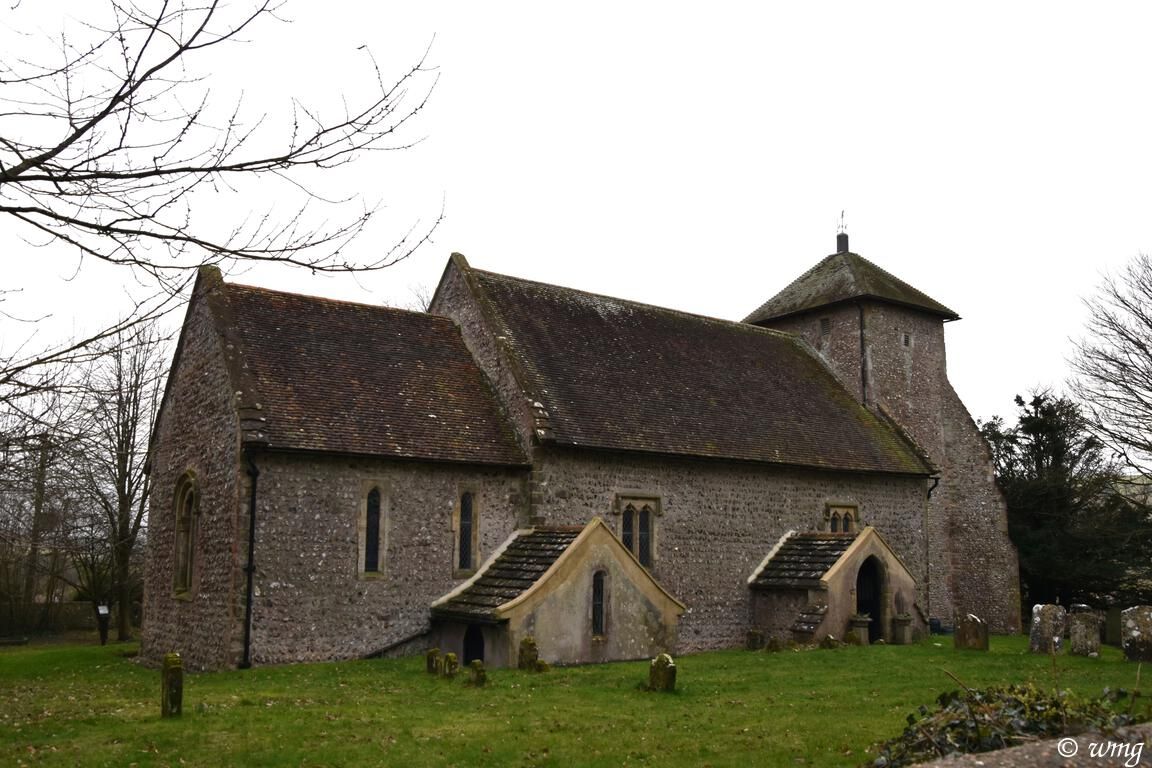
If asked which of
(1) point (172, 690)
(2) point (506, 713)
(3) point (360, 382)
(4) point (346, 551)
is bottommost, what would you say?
(2) point (506, 713)

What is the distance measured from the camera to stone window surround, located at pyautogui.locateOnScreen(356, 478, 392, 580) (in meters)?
18.3

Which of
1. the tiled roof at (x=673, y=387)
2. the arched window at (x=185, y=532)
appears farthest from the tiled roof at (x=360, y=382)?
the arched window at (x=185, y=532)

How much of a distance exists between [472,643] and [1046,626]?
11.5 m

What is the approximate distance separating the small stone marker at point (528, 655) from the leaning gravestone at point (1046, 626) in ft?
34.1

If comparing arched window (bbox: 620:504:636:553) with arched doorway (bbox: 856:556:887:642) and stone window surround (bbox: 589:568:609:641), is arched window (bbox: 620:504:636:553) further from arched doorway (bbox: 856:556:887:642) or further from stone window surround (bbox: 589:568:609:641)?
arched doorway (bbox: 856:556:887:642)

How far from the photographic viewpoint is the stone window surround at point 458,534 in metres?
19.4

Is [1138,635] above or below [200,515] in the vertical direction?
below

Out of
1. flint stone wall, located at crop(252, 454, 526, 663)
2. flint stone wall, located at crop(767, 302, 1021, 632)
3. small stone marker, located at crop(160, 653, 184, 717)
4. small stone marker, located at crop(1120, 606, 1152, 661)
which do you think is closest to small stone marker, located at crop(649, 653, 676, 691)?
flint stone wall, located at crop(252, 454, 526, 663)

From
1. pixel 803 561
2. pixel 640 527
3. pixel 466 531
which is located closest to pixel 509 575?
pixel 466 531

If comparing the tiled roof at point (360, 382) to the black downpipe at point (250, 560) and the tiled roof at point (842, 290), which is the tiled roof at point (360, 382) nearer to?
the black downpipe at point (250, 560)

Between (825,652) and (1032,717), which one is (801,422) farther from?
(1032,717)

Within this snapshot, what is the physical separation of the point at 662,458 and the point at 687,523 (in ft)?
5.42

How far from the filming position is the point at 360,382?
2000 cm

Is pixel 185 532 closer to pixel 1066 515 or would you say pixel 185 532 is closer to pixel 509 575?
pixel 509 575
